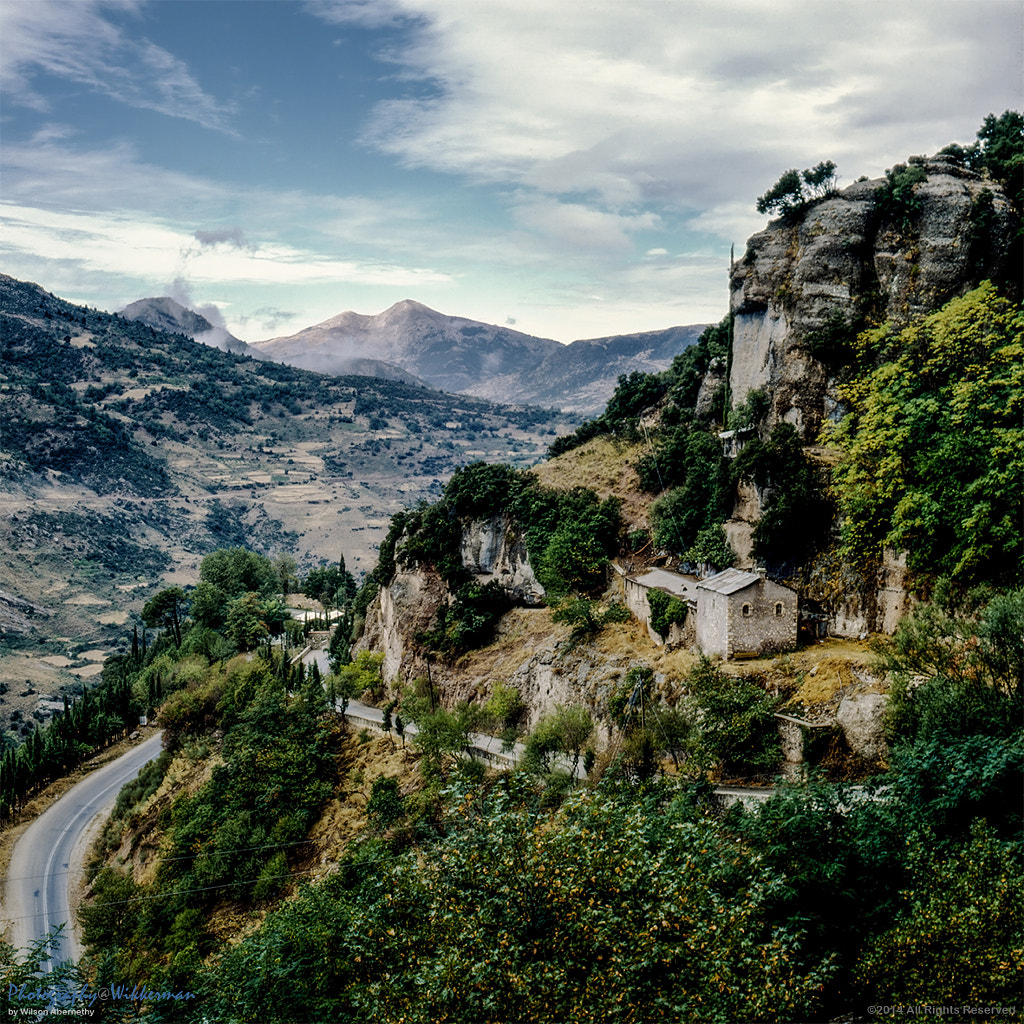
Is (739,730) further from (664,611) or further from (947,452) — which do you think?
(947,452)

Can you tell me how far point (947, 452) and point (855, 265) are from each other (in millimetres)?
13169

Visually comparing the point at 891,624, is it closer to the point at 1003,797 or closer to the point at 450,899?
the point at 1003,797

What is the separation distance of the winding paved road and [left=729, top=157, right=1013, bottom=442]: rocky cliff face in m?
41.4

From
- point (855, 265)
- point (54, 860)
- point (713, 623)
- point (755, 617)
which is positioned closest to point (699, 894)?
point (755, 617)

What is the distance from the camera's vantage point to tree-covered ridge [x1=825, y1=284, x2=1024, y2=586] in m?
27.8

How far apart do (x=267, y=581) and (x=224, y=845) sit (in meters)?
51.0

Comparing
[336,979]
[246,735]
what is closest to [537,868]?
[336,979]

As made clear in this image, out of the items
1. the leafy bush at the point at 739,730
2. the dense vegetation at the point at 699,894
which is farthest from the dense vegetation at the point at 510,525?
the leafy bush at the point at 739,730

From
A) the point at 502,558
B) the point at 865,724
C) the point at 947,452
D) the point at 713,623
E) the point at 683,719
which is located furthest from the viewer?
the point at 502,558

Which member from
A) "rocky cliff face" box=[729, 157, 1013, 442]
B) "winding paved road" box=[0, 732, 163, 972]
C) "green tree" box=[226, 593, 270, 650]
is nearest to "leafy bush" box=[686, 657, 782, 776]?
"rocky cliff face" box=[729, 157, 1013, 442]

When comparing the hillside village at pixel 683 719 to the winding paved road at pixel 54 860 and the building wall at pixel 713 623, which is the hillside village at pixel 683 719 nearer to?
the building wall at pixel 713 623

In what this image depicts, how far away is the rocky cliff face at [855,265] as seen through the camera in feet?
117

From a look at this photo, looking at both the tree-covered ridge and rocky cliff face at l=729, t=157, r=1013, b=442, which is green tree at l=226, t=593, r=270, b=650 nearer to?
rocky cliff face at l=729, t=157, r=1013, b=442

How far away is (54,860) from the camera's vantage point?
4831cm
